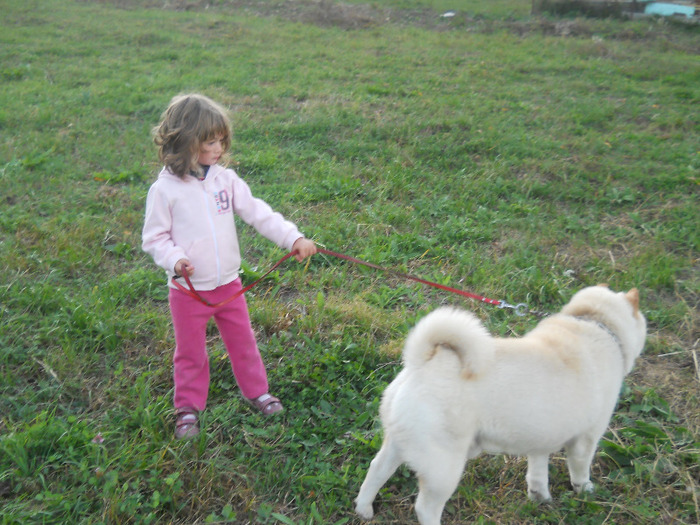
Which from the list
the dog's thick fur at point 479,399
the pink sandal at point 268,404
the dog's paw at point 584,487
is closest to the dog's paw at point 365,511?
the dog's thick fur at point 479,399

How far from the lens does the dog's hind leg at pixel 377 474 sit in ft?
8.19

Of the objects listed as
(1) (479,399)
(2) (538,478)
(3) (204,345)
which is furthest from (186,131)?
(2) (538,478)

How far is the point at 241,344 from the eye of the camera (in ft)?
10.5

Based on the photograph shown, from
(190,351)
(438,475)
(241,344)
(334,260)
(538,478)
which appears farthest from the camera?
(334,260)

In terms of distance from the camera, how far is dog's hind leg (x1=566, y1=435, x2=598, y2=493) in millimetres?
2592

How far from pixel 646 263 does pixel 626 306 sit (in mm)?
1993

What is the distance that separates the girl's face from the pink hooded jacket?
0.05m

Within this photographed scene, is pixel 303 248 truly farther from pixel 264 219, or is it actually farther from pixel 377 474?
pixel 377 474

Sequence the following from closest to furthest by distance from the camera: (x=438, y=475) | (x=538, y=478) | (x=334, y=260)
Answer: (x=438, y=475), (x=538, y=478), (x=334, y=260)

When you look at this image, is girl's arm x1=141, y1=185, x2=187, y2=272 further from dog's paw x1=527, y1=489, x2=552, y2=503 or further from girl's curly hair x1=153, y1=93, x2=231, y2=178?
dog's paw x1=527, y1=489, x2=552, y2=503

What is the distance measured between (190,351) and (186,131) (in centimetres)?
114

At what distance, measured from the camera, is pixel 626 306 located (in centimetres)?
280

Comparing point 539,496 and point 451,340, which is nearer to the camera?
point 451,340

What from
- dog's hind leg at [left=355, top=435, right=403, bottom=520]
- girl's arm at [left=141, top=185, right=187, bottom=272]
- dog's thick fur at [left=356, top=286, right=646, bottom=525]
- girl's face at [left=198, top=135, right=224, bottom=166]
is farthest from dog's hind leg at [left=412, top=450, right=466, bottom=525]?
girl's face at [left=198, top=135, right=224, bottom=166]
